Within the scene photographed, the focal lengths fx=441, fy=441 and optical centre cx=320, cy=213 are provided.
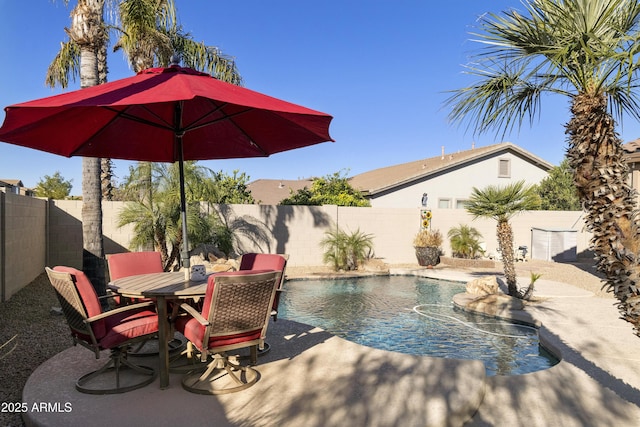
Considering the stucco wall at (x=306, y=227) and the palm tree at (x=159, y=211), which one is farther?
the stucco wall at (x=306, y=227)

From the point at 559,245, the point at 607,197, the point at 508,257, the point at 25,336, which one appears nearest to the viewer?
the point at 607,197

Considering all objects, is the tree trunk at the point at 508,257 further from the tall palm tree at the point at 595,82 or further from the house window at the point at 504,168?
the house window at the point at 504,168

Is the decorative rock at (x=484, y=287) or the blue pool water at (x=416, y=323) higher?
the decorative rock at (x=484, y=287)

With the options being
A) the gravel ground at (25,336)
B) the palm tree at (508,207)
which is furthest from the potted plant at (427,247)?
the palm tree at (508,207)

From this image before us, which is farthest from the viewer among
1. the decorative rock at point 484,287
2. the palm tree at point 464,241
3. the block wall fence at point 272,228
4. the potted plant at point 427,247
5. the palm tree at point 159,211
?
the palm tree at point 464,241

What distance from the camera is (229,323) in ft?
12.1

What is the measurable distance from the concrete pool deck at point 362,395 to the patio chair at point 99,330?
0.53 ft

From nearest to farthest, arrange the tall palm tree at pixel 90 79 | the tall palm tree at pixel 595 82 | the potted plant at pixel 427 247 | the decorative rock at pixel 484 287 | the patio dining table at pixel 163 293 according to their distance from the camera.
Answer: the tall palm tree at pixel 595 82 → the patio dining table at pixel 163 293 → the tall palm tree at pixel 90 79 → the decorative rock at pixel 484 287 → the potted plant at pixel 427 247

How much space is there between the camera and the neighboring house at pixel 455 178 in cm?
2181

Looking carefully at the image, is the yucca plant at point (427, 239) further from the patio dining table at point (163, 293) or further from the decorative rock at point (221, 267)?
the patio dining table at point (163, 293)

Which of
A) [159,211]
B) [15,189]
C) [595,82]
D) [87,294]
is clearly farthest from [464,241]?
[15,189]

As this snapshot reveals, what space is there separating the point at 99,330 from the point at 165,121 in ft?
7.80

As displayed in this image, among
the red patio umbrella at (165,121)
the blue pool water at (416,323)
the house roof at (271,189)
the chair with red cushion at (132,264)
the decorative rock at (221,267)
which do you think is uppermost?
the house roof at (271,189)

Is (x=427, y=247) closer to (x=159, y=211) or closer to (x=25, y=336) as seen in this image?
(x=159, y=211)
